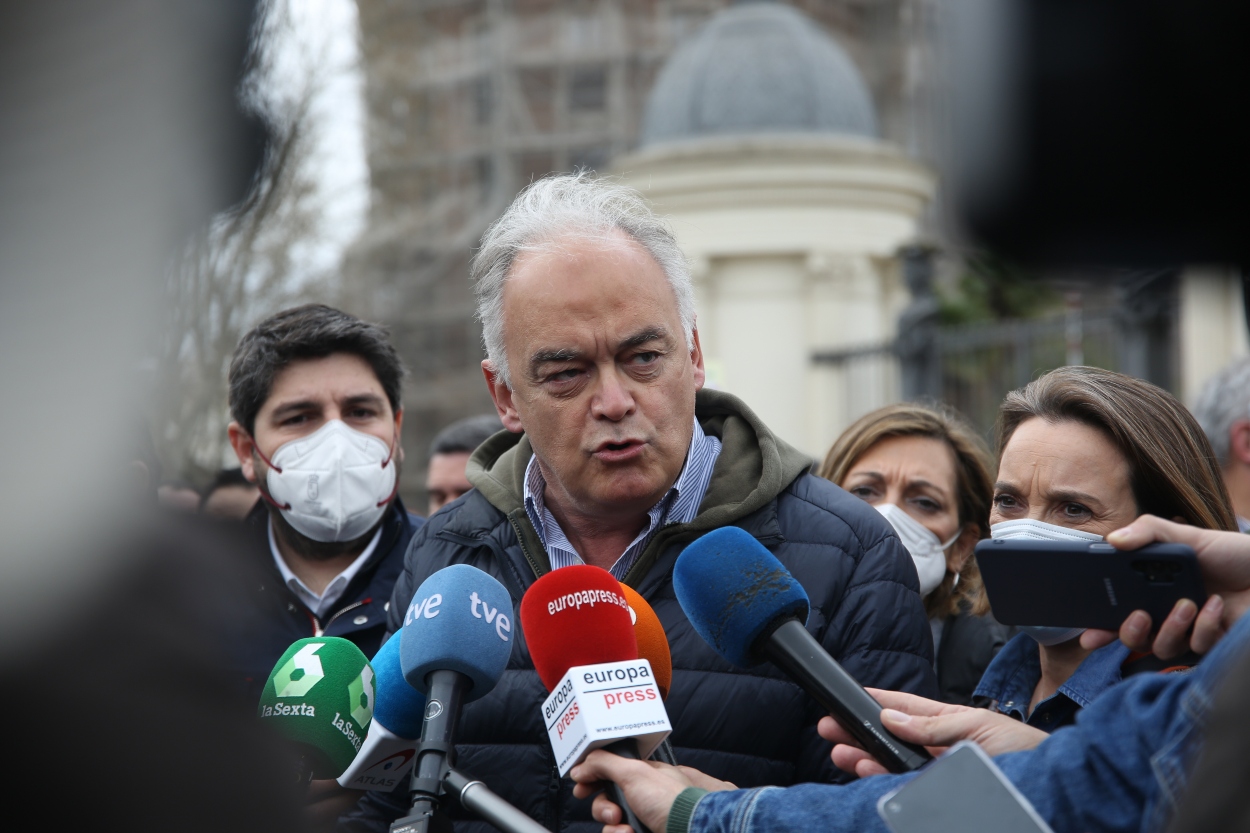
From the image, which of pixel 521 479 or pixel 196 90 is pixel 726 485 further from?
pixel 196 90

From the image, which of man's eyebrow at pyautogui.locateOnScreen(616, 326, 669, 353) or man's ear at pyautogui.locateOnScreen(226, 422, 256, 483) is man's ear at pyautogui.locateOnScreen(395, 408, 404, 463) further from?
man's eyebrow at pyautogui.locateOnScreen(616, 326, 669, 353)

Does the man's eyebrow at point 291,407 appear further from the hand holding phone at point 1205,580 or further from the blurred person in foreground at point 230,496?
the hand holding phone at point 1205,580

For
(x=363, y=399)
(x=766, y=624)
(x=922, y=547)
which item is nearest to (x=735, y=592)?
(x=766, y=624)

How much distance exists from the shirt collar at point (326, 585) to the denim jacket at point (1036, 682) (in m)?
1.85

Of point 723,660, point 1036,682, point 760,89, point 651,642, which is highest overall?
point 760,89

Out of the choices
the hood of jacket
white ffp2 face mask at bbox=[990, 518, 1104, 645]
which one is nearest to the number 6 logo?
the hood of jacket

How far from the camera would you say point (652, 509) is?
310cm

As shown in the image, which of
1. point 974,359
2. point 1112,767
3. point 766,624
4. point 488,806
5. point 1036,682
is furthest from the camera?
point 974,359

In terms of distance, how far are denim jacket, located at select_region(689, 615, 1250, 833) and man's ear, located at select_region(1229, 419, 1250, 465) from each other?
10.5ft

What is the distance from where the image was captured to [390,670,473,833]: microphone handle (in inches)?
80.9

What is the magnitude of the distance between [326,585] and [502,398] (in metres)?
1.01

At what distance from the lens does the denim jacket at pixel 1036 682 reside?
2.67 meters

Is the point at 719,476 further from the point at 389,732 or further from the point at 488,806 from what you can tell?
the point at 488,806

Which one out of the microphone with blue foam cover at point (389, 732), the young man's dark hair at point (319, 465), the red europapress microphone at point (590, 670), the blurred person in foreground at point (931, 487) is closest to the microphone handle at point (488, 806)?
the red europapress microphone at point (590, 670)
